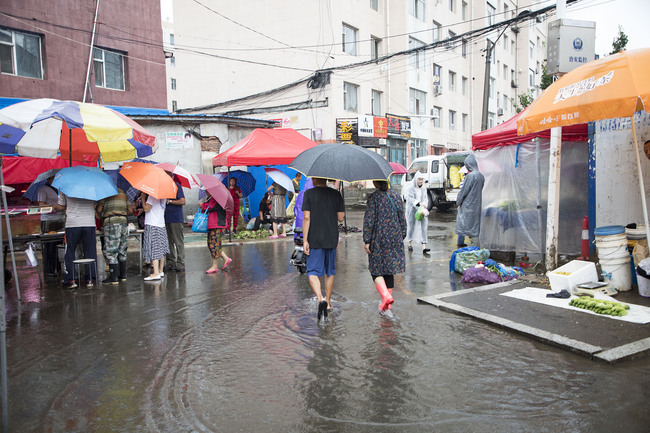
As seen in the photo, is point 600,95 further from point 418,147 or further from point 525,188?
point 418,147

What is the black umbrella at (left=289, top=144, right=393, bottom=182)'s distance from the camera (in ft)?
18.1

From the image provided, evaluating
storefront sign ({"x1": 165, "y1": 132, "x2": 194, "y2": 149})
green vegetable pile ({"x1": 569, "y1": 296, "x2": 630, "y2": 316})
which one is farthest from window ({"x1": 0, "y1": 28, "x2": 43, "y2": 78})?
green vegetable pile ({"x1": 569, "y1": 296, "x2": 630, "y2": 316})

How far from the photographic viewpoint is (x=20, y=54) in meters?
14.8

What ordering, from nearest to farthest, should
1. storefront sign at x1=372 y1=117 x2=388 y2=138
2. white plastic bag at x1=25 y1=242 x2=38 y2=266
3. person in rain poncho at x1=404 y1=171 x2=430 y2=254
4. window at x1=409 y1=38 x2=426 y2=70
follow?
white plastic bag at x1=25 y1=242 x2=38 y2=266, person in rain poncho at x1=404 y1=171 x2=430 y2=254, storefront sign at x1=372 y1=117 x2=388 y2=138, window at x1=409 y1=38 x2=426 y2=70

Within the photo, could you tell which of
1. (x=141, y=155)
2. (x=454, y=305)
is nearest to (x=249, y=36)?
(x=141, y=155)

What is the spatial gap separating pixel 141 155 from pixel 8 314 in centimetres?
367

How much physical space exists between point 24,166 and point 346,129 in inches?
644

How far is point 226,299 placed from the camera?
7.11 metres

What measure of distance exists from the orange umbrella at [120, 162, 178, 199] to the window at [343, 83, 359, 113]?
18.9m

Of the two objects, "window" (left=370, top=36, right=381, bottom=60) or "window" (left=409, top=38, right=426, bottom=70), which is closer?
"window" (left=370, top=36, right=381, bottom=60)

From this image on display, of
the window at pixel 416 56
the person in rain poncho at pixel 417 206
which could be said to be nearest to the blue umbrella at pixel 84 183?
the person in rain poncho at pixel 417 206

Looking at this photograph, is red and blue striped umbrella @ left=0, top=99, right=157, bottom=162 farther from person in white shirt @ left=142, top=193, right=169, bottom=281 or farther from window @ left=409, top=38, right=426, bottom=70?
window @ left=409, top=38, right=426, bottom=70

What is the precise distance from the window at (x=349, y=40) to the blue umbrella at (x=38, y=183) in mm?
20149

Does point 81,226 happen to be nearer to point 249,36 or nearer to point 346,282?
point 346,282
